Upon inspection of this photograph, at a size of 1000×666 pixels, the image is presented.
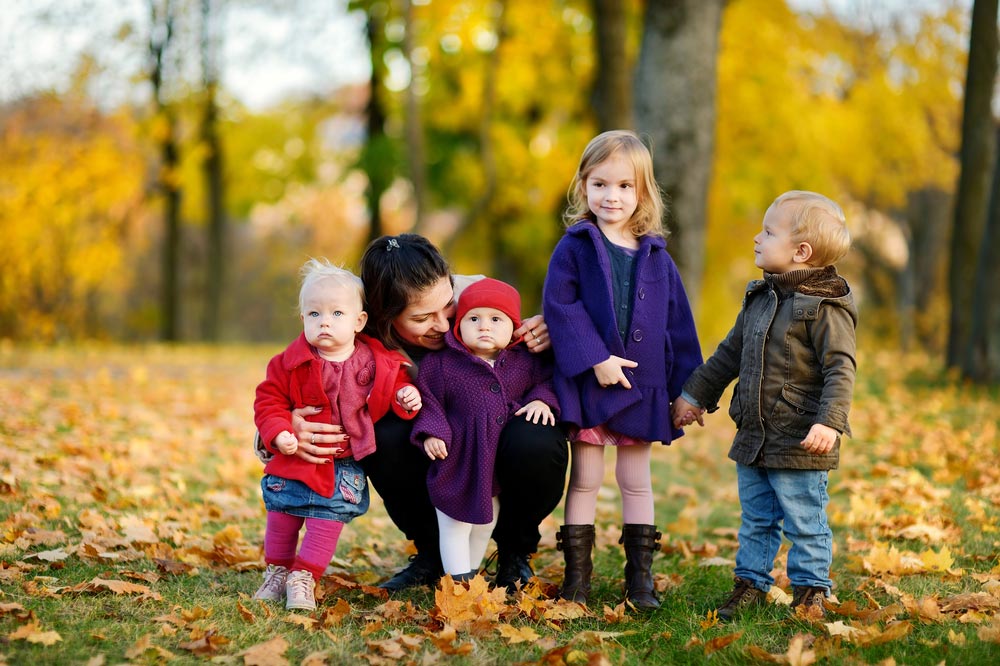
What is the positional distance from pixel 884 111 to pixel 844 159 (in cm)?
175

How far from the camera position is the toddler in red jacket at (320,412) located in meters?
3.34

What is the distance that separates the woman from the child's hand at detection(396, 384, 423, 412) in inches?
4.4

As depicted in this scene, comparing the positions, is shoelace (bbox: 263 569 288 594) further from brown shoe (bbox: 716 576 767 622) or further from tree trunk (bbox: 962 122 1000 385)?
tree trunk (bbox: 962 122 1000 385)

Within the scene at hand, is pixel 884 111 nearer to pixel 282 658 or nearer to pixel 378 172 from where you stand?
pixel 378 172

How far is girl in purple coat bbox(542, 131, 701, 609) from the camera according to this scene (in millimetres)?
3500

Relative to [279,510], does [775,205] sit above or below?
above

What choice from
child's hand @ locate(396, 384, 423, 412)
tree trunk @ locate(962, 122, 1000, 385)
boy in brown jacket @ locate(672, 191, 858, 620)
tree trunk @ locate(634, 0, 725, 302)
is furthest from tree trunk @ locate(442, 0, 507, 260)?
boy in brown jacket @ locate(672, 191, 858, 620)

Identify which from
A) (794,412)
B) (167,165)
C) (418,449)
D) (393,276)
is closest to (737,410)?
(794,412)

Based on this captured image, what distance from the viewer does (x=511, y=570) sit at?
146 inches

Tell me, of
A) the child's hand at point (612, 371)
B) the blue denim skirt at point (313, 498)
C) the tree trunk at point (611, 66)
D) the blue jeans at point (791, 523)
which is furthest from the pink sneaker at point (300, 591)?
the tree trunk at point (611, 66)

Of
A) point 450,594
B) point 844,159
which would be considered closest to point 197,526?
point 450,594

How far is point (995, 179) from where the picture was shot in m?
9.50

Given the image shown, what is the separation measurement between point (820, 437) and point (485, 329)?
1.27 meters

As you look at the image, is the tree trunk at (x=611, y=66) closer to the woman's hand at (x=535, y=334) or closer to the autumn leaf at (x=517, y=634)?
the woman's hand at (x=535, y=334)
